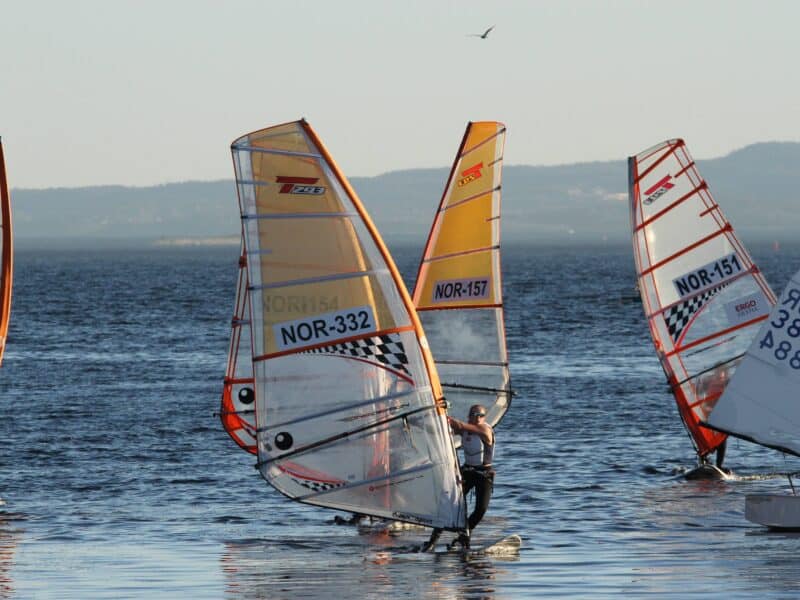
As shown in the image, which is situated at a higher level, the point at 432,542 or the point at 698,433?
the point at 698,433

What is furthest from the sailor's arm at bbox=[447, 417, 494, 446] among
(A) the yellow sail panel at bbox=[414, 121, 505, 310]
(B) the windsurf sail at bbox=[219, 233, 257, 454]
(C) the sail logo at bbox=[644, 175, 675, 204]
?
(C) the sail logo at bbox=[644, 175, 675, 204]

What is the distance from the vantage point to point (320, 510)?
27219 mm

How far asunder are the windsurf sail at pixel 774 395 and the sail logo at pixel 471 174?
264 inches

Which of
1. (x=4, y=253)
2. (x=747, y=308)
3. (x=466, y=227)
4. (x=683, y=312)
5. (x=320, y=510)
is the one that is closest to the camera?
(x=4, y=253)

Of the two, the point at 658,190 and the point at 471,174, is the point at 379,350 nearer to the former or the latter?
the point at 471,174

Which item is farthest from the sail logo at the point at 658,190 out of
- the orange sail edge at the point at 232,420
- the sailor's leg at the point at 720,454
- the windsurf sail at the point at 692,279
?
the orange sail edge at the point at 232,420

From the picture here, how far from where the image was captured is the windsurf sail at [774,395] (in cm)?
2347

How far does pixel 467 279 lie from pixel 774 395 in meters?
6.75

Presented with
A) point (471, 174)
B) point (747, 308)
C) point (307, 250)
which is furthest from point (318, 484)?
point (747, 308)

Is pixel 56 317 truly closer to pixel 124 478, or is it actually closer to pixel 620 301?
pixel 620 301

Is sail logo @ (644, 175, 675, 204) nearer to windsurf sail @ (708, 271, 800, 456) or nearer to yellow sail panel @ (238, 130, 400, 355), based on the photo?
windsurf sail @ (708, 271, 800, 456)

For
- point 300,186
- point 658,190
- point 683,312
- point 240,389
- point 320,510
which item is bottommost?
point 320,510

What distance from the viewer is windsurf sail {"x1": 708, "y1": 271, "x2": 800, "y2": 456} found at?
23.5 metres

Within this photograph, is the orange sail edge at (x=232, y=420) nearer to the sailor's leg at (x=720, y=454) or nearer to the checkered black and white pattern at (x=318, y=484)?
the checkered black and white pattern at (x=318, y=484)
